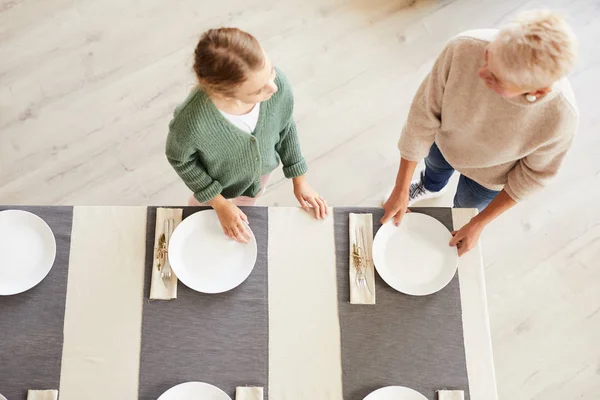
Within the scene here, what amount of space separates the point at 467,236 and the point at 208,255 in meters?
0.65

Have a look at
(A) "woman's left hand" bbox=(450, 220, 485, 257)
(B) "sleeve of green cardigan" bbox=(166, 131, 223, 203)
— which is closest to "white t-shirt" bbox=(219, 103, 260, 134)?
(B) "sleeve of green cardigan" bbox=(166, 131, 223, 203)

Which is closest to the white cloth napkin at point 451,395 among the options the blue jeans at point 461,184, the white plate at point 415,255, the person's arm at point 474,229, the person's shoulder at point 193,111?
the white plate at point 415,255

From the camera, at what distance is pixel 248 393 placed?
3.96 feet

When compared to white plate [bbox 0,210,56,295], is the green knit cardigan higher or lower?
higher

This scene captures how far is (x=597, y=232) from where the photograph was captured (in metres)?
2.21

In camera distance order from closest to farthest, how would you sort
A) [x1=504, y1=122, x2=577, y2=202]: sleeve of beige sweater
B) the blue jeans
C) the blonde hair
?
the blonde hair → [x1=504, y1=122, x2=577, y2=202]: sleeve of beige sweater → the blue jeans

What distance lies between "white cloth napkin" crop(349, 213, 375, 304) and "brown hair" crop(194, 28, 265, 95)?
50 cm

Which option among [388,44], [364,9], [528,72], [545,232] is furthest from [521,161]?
[364,9]

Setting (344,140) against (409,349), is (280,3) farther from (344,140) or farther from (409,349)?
(409,349)

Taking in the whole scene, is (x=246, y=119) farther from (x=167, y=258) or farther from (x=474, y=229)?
(x=474, y=229)

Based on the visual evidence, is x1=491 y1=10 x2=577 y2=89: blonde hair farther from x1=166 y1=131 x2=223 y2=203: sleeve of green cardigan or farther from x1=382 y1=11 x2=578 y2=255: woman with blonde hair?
x1=166 y1=131 x2=223 y2=203: sleeve of green cardigan

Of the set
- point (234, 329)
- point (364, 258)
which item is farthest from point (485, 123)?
point (234, 329)

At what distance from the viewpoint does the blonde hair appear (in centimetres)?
91

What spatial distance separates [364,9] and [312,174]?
0.90 metres
